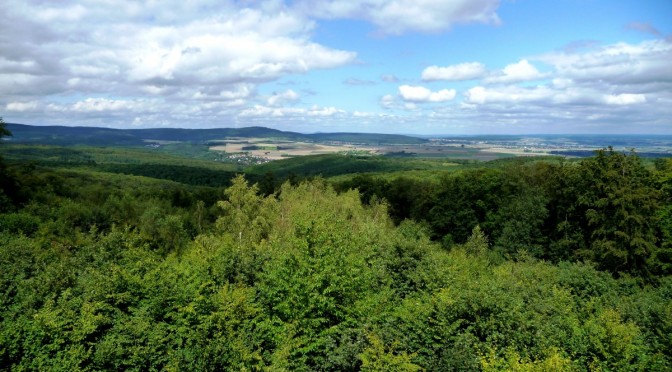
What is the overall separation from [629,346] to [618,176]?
35.7 metres

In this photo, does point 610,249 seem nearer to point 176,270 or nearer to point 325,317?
point 325,317

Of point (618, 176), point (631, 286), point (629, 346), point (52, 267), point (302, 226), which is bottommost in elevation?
point (631, 286)

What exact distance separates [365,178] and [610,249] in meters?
55.5

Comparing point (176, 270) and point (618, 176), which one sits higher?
point (618, 176)

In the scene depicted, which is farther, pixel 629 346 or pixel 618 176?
pixel 618 176

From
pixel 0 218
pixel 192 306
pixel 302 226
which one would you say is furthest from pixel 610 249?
pixel 0 218

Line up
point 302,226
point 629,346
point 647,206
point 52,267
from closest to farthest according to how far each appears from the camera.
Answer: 1. point 629,346
2. point 52,267
3. point 302,226
4. point 647,206

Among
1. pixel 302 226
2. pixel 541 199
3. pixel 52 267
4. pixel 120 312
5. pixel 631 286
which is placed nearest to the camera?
pixel 120 312

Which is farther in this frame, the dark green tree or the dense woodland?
the dark green tree

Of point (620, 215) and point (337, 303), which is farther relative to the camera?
point (620, 215)

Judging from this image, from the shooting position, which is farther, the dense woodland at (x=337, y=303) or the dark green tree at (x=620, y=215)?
the dark green tree at (x=620, y=215)

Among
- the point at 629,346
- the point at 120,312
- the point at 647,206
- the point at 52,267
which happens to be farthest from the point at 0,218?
the point at 647,206

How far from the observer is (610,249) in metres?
46.8

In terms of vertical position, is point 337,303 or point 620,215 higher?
point 620,215
